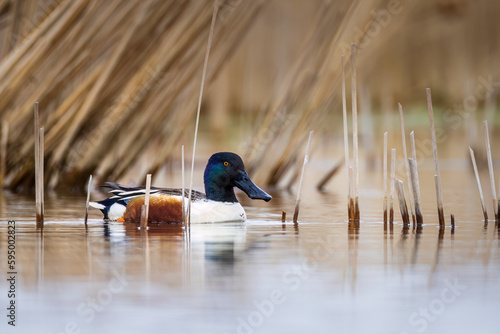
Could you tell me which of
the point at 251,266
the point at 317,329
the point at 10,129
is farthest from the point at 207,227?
the point at 317,329

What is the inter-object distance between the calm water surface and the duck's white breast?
0.17 meters

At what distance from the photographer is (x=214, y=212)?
7.50 m

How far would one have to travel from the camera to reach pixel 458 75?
17.7 metres

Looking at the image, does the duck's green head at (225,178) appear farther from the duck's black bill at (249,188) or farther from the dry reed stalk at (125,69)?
the dry reed stalk at (125,69)

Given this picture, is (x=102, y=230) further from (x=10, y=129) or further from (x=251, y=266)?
(x=10, y=129)

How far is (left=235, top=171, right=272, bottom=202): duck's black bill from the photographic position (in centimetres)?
745

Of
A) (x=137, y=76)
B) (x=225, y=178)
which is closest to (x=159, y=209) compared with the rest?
(x=225, y=178)

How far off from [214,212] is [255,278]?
9.99ft

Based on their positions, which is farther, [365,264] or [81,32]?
[81,32]

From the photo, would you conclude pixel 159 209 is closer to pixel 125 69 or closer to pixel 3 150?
pixel 125 69

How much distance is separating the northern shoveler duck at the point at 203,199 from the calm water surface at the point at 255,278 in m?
0.18

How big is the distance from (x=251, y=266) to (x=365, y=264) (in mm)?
576

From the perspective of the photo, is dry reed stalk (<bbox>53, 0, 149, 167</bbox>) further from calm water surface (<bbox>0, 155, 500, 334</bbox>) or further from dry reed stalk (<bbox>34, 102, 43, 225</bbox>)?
dry reed stalk (<bbox>34, 102, 43, 225</bbox>)

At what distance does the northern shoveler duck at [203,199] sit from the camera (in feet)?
23.9
